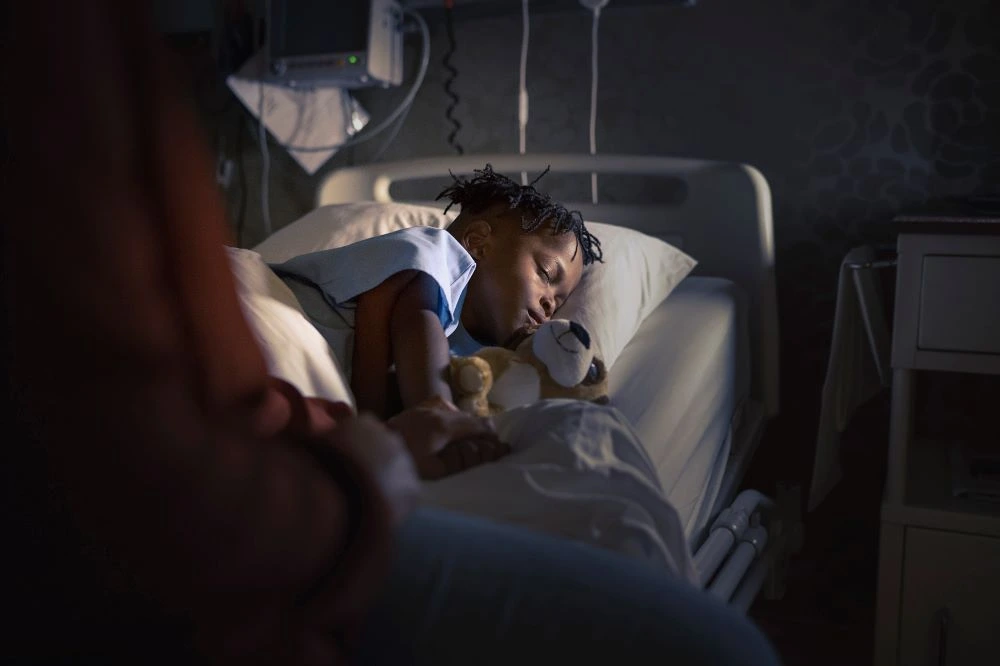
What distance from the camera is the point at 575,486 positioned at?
0.52m

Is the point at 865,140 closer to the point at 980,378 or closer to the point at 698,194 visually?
the point at 698,194

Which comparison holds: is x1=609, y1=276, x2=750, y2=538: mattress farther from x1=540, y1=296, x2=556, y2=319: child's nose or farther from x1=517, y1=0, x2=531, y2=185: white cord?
x1=517, y1=0, x2=531, y2=185: white cord

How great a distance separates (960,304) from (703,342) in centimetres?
36

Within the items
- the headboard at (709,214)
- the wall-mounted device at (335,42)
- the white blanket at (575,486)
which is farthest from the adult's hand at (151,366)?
the wall-mounted device at (335,42)

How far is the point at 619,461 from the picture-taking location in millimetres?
568

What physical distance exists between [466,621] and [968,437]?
5.14ft

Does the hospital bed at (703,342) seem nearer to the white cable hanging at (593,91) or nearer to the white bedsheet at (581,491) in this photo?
the white cable hanging at (593,91)

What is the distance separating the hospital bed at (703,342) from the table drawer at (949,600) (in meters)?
0.22

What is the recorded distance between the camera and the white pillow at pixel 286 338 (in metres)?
0.67

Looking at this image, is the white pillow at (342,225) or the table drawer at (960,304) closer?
the table drawer at (960,304)

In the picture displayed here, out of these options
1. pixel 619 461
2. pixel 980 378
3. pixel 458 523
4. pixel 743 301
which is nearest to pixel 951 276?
pixel 743 301

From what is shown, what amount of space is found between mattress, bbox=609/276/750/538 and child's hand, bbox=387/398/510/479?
1.12 ft

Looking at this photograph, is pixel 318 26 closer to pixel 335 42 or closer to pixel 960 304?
Answer: pixel 335 42

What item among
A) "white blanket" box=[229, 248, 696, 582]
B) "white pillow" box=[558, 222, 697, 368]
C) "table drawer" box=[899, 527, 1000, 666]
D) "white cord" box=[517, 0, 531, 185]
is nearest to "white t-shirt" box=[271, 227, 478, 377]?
"white pillow" box=[558, 222, 697, 368]
